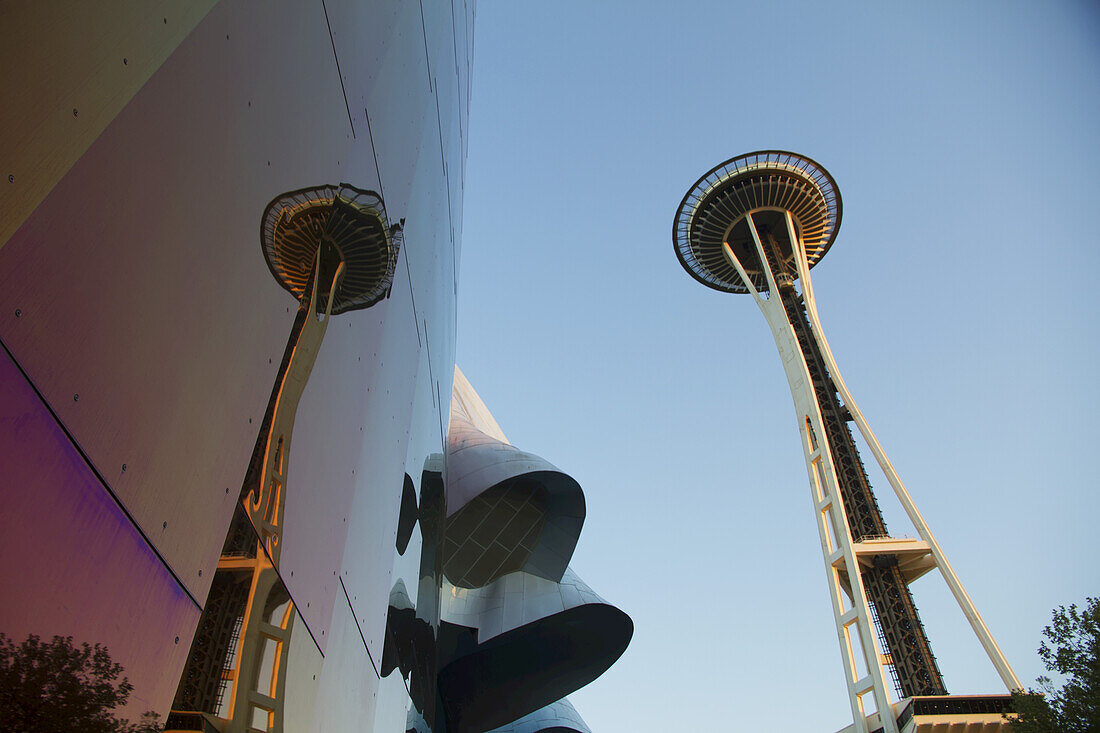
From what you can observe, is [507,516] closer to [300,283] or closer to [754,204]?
[300,283]

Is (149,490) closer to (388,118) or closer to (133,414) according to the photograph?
(133,414)

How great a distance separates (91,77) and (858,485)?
136 feet

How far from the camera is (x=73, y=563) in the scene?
135 cm

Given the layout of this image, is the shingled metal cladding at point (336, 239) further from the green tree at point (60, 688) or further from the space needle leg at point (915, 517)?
the space needle leg at point (915, 517)

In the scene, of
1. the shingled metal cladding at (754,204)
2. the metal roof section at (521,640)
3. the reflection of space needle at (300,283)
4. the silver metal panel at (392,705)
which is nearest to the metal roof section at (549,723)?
the metal roof section at (521,640)

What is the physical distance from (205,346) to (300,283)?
80 centimetres

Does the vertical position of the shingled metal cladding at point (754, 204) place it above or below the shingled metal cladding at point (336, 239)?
above

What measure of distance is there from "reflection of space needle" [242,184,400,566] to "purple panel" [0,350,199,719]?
0.52 meters

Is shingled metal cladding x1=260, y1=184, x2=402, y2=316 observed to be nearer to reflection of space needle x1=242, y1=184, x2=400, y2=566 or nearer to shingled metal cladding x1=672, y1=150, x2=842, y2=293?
reflection of space needle x1=242, y1=184, x2=400, y2=566

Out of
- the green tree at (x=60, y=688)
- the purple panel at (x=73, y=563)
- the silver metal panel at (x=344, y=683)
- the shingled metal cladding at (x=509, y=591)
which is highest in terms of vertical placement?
the shingled metal cladding at (x=509, y=591)

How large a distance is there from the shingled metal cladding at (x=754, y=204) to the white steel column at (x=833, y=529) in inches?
263

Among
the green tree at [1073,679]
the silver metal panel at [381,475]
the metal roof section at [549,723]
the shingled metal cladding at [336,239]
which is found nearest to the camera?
the shingled metal cladding at [336,239]

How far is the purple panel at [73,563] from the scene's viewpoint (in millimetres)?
1205

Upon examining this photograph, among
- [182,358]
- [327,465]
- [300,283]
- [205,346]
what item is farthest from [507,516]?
[182,358]
